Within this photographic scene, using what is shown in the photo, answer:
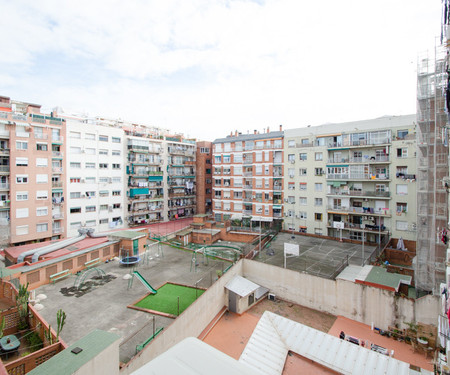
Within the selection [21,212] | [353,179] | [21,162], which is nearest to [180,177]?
[21,162]

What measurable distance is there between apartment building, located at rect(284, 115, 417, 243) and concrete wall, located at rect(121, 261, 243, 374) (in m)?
18.9

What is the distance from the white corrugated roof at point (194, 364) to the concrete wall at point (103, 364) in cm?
665

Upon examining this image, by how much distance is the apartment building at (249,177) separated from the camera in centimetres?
4400

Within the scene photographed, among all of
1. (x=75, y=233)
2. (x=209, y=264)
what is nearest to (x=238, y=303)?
(x=209, y=264)

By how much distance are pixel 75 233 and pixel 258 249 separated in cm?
2755

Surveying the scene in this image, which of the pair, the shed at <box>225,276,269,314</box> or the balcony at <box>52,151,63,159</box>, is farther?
the balcony at <box>52,151,63,159</box>

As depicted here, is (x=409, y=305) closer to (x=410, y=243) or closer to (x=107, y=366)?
(x=410, y=243)

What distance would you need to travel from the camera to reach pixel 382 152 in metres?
35.2

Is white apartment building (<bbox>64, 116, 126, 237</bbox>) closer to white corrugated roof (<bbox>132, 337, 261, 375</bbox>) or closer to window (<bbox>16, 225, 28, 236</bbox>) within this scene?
window (<bbox>16, 225, 28, 236</bbox>)

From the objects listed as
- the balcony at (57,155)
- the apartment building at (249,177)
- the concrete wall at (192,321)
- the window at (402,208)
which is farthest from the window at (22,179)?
the window at (402,208)

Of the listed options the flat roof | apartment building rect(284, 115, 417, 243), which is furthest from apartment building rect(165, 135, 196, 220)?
the flat roof

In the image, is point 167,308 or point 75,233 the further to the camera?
point 75,233

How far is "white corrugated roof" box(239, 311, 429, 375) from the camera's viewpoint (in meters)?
15.0

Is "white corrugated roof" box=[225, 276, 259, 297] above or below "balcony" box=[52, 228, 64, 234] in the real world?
below
